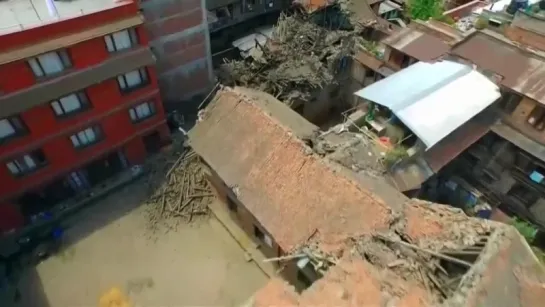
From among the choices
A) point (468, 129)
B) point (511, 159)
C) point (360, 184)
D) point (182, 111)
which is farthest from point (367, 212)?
point (182, 111)

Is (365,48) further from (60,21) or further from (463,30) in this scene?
(60,21)

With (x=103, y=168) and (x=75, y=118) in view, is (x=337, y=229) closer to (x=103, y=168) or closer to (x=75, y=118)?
(x=75, y=118)

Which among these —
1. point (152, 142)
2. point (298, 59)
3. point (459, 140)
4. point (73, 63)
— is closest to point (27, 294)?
point (152, 142)

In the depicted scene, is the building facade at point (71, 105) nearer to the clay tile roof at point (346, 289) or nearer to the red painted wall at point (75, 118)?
the red painted wall at point (75, 118)

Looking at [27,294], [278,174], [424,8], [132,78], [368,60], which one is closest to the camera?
[278,174]

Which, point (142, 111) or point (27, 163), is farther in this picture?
point (142, 111)

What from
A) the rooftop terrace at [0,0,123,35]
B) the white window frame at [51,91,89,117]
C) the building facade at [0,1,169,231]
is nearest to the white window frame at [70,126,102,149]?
the building facade at [0,1,169,231]
